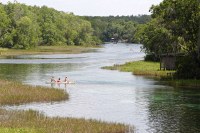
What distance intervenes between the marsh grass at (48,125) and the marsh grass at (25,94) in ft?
30.4

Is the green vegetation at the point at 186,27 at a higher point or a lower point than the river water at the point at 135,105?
higher

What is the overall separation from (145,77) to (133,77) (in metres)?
2.45

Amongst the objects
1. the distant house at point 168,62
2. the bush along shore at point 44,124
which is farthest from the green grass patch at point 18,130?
the distant house at point 168,62

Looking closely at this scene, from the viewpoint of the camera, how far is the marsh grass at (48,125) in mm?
31734

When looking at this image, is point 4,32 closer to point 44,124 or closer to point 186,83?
point 186,83

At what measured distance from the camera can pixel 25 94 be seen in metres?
51.2

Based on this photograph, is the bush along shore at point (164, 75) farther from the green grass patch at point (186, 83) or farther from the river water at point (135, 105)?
Answer: the river water at point (135, 105)

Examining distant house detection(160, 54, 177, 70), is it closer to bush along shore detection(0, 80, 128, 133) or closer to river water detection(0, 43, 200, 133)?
river water detection(0, 43, 200, 133)

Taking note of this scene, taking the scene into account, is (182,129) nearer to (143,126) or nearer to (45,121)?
(143,126)

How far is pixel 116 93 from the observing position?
6153cm

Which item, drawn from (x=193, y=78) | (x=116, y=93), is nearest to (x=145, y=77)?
(x=193, y=78)

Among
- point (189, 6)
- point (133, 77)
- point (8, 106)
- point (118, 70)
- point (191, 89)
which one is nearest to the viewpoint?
point (8, 106)

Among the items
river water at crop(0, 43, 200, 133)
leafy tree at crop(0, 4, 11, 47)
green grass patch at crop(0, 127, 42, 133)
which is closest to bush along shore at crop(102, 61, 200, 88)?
river water at crop(0, 43, 200, 133)

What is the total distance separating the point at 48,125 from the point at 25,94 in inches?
702
